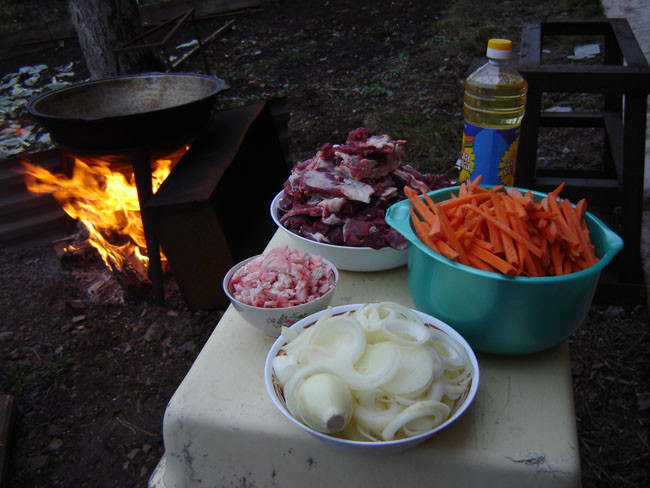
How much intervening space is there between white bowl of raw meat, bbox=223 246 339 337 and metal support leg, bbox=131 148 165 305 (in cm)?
149

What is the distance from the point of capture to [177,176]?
2.85m

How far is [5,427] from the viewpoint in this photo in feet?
8.27

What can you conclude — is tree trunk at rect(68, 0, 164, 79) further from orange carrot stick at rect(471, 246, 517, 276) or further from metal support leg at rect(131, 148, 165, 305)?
orange carrot stick at rect(471, 246, 517, 276)

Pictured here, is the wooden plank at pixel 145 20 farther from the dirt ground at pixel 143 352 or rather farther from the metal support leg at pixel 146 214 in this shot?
the metal support leg at pixel 146 214

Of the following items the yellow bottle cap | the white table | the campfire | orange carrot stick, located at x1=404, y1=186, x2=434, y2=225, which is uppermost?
the yellow bottle cap

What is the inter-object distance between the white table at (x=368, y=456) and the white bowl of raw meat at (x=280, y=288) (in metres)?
A: 0.15

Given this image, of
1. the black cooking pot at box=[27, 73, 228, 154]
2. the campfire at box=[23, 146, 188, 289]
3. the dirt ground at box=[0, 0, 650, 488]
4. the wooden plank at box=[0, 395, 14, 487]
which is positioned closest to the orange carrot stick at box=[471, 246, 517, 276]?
the dirt ground at box=[0, 0, 650, 488]

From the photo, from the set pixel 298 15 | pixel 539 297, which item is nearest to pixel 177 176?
pixel 539 297

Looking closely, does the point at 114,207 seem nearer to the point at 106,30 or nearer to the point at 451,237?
the point at 106,30

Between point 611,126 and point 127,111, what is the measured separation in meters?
Answer: 3.29

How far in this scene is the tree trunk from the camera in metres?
4.78

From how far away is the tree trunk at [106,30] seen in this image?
4777 mm

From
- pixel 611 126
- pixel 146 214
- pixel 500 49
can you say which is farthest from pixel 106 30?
pixel 611 126

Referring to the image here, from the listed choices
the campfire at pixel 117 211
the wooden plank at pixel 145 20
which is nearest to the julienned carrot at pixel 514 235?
the campfire at pixel 117 211
